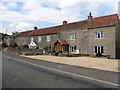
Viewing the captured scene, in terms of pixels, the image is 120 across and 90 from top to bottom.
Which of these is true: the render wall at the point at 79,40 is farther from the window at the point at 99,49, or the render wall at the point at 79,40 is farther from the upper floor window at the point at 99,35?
the upper floor window at the point at 99,35

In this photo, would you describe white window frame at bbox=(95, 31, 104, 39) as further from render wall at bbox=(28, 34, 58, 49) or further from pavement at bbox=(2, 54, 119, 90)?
pavement at bbox=(2, 54, 119, 90)

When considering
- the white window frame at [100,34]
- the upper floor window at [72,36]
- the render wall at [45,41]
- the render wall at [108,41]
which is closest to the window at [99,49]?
the render wall at [108,41]

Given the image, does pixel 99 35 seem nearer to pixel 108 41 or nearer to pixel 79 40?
pixel 108 41

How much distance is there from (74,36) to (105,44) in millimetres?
10472

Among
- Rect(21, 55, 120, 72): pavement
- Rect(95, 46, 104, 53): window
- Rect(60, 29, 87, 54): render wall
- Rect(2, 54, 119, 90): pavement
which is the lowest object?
Rect(2, 54, 119, 90): pavement

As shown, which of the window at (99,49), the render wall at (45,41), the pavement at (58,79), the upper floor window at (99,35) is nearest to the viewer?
the pavement at (58,79)

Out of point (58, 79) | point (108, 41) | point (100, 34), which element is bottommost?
point (58, 79)

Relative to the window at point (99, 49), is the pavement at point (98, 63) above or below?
below

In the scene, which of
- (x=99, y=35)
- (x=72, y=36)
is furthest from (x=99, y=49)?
(x=72, y=36)

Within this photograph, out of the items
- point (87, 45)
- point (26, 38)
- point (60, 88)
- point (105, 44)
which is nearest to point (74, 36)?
point (87, 45)

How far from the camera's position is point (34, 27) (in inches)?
3236

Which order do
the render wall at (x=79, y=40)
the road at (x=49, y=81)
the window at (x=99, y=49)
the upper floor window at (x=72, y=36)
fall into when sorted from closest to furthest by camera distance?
the road at (x=49, y=81) → the window at (x=99, y=49) → the render wall at (x=79, y=40) → the upper floor window at (x=72, y=36)

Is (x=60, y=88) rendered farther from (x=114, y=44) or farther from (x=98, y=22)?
(x=98, y=22)

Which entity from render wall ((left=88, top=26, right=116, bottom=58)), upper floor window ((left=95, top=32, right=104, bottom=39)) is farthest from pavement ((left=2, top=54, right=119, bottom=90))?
upper floor window ((left=95, top=32, right=104, bottom=39))
